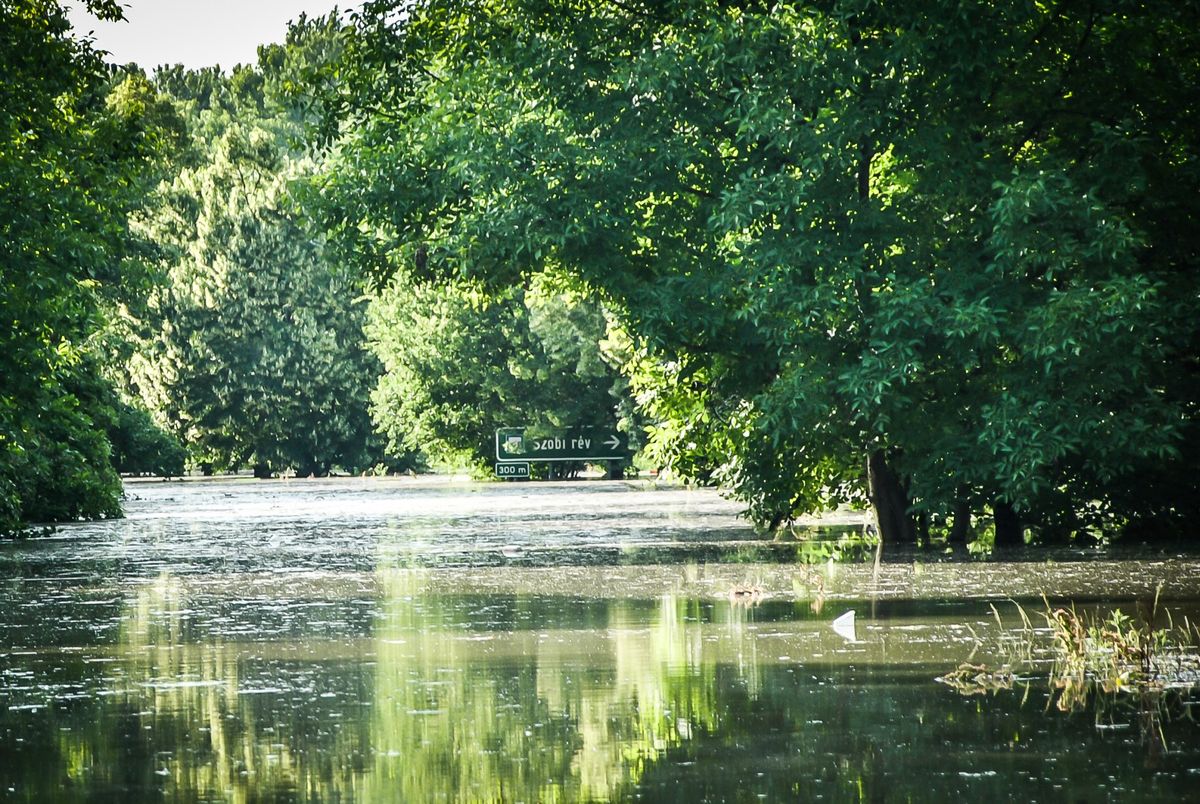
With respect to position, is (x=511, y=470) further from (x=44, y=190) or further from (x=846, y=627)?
(x=846, y=627)

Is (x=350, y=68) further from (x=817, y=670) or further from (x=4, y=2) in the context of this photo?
(x=817, y=670)

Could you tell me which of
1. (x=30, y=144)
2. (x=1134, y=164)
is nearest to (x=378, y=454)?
(x=30, y=144)

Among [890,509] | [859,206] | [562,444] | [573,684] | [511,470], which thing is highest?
[859,206]

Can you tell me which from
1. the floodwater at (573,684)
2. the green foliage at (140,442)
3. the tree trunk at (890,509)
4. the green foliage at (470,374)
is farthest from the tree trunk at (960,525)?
the green foliage at (470,374)

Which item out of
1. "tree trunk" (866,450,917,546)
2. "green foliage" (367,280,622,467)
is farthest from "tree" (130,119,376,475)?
"tree trunk" (866,450,917,546)

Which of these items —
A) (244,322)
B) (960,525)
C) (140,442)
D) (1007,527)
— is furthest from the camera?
(244,322)

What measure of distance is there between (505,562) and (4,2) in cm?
1121

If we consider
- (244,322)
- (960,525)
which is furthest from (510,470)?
(960,525)

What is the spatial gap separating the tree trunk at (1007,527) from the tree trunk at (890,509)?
3.74 ft

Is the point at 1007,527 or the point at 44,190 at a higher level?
the point at 44,190

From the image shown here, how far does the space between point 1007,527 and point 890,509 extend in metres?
1.62

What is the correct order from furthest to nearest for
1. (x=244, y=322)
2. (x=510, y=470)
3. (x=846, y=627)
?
(x=244, y=322), (x=510, y=470), (x=846, y=627)

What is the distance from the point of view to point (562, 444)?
249 feet

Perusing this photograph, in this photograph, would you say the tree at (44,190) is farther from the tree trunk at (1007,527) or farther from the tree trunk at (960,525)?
the tree trunk at (1007,527)
